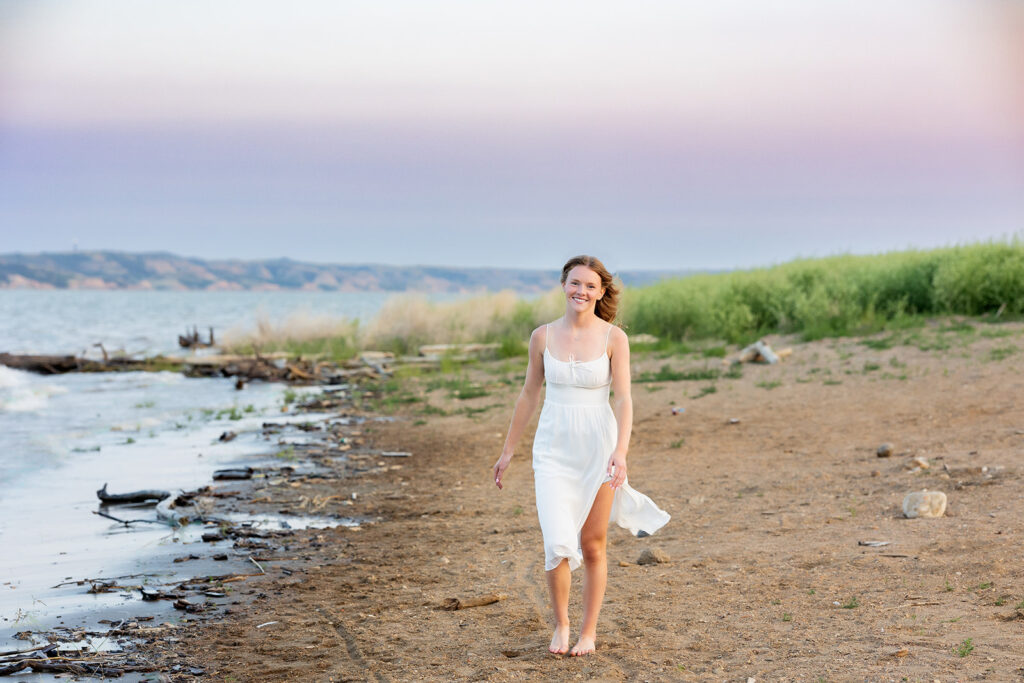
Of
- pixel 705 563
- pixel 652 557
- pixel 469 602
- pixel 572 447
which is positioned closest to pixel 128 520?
pixel 469 602

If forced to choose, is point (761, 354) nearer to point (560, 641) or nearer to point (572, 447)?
point (560, 641)

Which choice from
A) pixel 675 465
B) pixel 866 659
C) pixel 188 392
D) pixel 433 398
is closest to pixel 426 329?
pixel 188 392

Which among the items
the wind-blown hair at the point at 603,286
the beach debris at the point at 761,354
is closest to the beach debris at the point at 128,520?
the wind-blown hair at the point at 603,286

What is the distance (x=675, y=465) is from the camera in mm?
10344

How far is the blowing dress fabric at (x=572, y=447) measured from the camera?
475cm

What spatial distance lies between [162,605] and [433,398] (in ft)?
36.2

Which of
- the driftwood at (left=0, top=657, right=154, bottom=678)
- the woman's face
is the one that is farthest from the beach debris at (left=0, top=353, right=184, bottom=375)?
the woman's face

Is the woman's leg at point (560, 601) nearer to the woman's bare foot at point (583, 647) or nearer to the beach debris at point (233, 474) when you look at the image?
the woman's bare foot at point (583, 647)

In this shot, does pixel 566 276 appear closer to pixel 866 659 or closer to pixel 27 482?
pixel 866 659

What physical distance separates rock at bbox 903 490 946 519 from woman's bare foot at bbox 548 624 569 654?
3.60m

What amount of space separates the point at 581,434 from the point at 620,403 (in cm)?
25

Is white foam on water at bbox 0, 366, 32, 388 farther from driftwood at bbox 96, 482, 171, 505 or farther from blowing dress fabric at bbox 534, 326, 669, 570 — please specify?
blowing dress fabric at bbox 534, 326, 669, 570

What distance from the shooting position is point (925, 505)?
23.7 ft

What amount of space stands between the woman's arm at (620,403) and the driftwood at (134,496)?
5.94 metres
